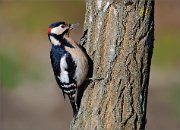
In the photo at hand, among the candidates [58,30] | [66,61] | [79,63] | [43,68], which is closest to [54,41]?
[58,30]

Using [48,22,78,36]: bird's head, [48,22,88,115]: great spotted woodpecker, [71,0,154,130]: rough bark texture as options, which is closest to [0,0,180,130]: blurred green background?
[48,22,88,115]: great spotted woodpecker

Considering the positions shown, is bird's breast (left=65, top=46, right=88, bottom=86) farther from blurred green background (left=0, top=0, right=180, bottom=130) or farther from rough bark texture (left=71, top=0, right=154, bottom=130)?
blurred green background (left=0, top=0, right=180, bottom=130)

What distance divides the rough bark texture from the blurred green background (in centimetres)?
495

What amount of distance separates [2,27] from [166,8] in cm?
330

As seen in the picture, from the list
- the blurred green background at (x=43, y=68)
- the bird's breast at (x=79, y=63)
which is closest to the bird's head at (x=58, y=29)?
the bird's breast at (x=79, y=63)

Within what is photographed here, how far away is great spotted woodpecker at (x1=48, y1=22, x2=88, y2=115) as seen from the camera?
705 cm

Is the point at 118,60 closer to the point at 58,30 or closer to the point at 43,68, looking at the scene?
the point at 58,30

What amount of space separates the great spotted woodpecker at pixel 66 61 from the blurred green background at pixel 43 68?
4.64 metres

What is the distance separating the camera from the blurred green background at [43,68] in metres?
12.2

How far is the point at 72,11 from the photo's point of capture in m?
14.8

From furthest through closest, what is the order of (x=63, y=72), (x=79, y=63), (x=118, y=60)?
1. (x=63, y=72)
2. (x=79, y=63)
3. (x=118, y=60)

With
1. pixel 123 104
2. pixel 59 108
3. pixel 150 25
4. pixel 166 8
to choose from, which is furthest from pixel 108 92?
pixel 166 8

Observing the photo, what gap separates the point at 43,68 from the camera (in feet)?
44.1

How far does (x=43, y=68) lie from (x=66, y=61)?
641cm
